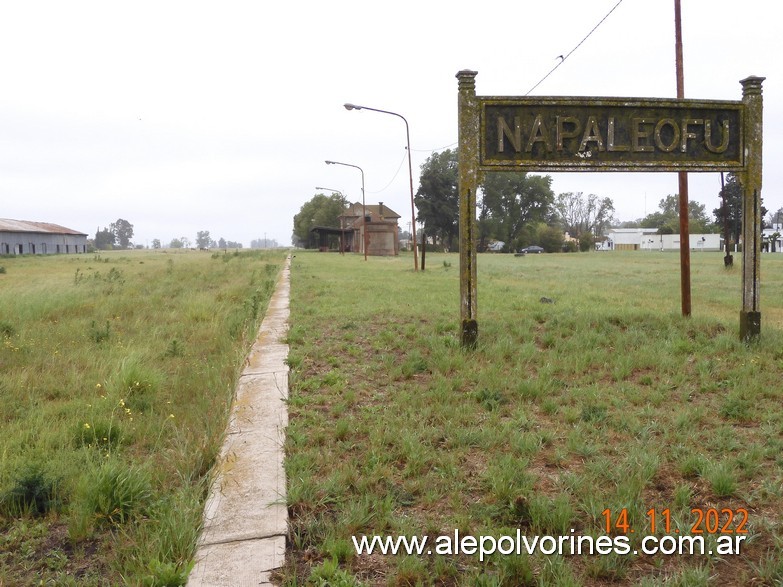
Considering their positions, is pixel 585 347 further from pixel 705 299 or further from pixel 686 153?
pixel 705 299

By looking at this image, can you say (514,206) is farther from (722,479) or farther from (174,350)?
(722,479)

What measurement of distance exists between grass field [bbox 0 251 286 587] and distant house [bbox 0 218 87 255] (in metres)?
71.5

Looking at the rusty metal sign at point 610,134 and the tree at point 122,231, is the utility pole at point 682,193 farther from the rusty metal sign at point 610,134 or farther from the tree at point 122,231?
the tree at point 122,231

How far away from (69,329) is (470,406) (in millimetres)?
7093

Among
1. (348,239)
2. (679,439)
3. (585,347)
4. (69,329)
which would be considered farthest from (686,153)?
(348,239)

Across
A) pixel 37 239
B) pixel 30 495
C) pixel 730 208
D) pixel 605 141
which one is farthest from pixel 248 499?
pixel 37 239

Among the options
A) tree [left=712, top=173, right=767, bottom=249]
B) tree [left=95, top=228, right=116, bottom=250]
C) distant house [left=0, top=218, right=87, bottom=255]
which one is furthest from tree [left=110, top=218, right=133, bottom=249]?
tree [left=712, top=173, right=767, bottom=249]

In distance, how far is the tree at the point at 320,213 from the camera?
82.8m

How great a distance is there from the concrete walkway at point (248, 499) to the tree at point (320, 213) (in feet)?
243

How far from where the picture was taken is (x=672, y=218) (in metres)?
122

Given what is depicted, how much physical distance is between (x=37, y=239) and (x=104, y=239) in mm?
114020

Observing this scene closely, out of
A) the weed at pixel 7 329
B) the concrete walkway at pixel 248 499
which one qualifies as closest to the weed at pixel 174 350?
the concrete walkway at pixel 248 499

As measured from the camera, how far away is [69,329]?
877 cm

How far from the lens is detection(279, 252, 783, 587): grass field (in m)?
2.61
